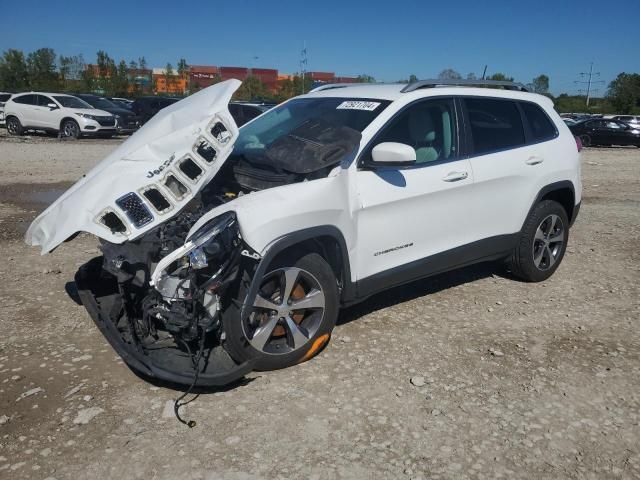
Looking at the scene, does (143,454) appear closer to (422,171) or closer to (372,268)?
(372,268)

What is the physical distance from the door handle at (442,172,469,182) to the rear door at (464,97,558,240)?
0.14 meters

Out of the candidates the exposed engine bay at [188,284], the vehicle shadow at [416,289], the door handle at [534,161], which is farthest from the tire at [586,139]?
the exposed engine bay at [188,284]

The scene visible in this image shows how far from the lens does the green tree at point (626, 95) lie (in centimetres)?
6431

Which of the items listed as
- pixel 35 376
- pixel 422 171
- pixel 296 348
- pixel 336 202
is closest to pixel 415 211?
pixel 422 171

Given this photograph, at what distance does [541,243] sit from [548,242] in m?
0.10

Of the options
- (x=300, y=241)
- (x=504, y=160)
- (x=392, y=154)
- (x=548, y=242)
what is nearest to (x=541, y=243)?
(x=548, y=242)

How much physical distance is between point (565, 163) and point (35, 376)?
15.8 feet

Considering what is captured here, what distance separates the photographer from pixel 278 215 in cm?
338

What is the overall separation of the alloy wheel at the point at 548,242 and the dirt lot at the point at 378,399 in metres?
0.28

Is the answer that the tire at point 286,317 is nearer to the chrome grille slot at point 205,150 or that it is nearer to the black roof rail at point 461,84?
the chrome grille slot at point 205,150

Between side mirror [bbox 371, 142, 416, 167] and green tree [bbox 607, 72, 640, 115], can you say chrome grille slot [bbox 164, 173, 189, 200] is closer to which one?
side mirror [bbox 371, 142, 416, 167]

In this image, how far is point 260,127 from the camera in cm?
480

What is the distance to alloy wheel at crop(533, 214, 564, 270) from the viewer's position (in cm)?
543

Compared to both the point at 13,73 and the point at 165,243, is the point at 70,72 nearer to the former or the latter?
the point at 13,73
